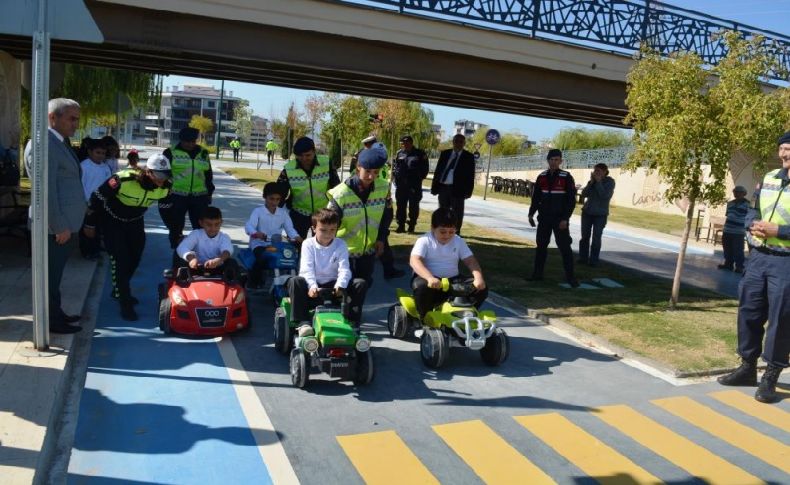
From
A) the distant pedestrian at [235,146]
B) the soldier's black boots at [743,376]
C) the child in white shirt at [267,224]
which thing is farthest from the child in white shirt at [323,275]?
the distant pedestrian at [235,146]

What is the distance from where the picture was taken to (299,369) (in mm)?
5637

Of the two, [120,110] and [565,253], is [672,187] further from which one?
[120,110]

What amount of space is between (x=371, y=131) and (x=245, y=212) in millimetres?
14103

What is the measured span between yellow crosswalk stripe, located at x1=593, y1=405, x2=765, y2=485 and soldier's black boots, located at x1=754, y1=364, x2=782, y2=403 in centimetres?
145

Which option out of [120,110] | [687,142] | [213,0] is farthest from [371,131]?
[687,142]

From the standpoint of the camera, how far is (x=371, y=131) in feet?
101

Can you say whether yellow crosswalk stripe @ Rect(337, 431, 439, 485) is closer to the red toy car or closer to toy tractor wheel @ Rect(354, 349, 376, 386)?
toy tractor wheel @ Rect(354, 349, 376, 386)

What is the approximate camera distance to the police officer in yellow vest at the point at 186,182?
905 cm

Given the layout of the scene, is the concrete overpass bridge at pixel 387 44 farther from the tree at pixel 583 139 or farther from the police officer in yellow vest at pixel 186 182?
the tree at pixel 583 139

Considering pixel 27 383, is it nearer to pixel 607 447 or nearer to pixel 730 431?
pixel 607 447

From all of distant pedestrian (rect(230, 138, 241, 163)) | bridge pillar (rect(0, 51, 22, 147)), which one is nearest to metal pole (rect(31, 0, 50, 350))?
bridge pillar (rect(0, 51, 22, 147))

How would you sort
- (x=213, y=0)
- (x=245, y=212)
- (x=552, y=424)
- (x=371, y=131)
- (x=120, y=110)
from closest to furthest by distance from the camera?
1. (x=552, y=424)
2. (x=213, y=0)
3. (x=245, y=212)
4. (x=120, y=110)
5. (x=371, y=131)

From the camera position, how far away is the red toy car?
6.78 meters

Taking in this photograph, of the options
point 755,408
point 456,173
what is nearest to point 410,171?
point 456,173
